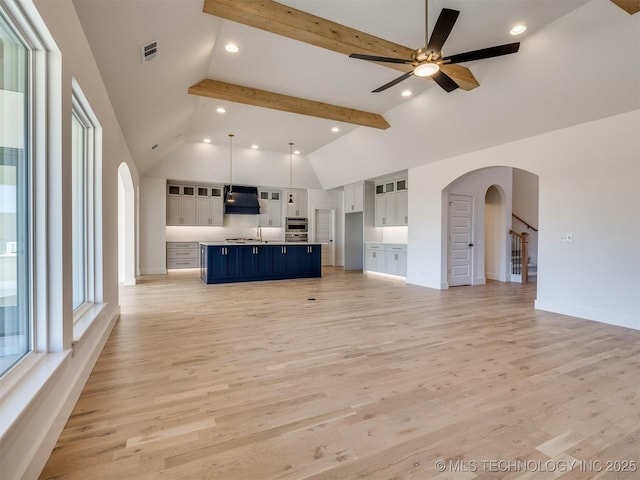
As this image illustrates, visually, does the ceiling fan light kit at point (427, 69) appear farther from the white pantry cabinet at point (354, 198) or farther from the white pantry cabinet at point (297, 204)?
the white pantry cabinet at point (297, 204)

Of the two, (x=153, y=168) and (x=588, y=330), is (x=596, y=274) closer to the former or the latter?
(x=588, y=330)

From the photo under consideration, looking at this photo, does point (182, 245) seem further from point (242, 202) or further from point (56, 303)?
point (56, 303)

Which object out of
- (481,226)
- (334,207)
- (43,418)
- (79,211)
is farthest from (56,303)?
(334,207)

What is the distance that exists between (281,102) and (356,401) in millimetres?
4848

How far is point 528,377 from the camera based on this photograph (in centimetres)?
256

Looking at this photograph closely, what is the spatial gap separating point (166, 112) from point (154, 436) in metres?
A: 4.95

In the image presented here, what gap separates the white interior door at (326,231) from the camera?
36.7ft

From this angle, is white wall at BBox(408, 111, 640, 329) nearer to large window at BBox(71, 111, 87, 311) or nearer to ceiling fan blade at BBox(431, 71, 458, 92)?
ceiling fan blade at BBox(431, 71, 458, 92)

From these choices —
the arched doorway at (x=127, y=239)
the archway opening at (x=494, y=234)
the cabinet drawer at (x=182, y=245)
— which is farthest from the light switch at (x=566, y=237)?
the cabinet drawer at (x=182, y=245)

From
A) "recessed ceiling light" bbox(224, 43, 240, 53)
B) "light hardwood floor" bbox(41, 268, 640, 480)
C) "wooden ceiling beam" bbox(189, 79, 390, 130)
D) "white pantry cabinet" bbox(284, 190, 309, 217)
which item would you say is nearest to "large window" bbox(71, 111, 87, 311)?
"light hardwood floor" bbox(41, 268, 640, 480)

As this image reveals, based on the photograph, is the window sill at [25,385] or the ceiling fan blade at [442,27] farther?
the ceiling fan blade at [442,27]

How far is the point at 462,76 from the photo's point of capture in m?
4.24

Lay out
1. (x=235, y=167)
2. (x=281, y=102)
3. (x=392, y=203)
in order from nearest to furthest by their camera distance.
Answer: (x=281, y=102) < (x=392, y=203) < (x=235, y=167)

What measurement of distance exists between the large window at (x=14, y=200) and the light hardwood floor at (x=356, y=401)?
66 centimetres
